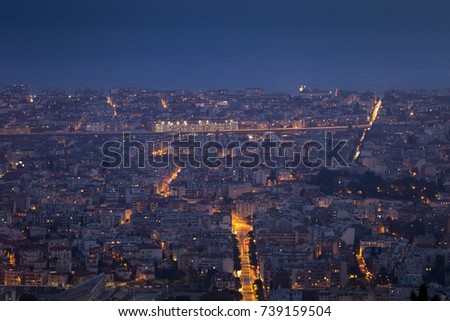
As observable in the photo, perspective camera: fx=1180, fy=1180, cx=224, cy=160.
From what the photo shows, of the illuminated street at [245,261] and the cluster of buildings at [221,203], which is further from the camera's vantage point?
the cluster of buildings at [221,203]

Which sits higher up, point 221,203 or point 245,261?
point 221,203

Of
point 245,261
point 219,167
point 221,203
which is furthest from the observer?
point 219,167

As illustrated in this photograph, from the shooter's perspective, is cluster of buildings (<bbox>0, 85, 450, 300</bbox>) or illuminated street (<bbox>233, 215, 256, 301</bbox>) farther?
cluster of buildings (<bbox>0, 85, 450, 300</bbox>)

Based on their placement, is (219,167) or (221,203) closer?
(221,203)

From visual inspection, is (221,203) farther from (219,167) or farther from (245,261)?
(245,261)

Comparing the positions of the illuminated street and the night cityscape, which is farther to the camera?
the night cityscape

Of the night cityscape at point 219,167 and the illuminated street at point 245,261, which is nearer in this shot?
the illuminated street at point 245,261

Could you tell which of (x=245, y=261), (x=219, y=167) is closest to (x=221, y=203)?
(x=219, y=167)
